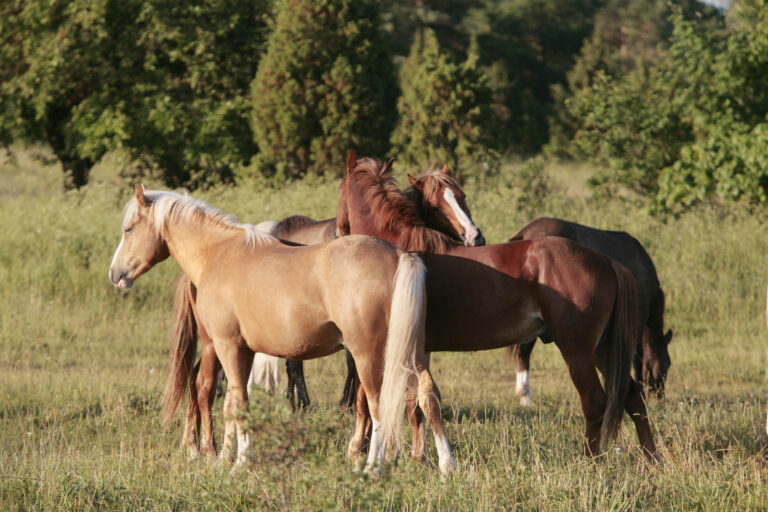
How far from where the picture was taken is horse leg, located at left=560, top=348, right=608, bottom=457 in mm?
4816

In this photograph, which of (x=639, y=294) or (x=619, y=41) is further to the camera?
(x=619, y=41)

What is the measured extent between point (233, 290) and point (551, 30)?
42.1m

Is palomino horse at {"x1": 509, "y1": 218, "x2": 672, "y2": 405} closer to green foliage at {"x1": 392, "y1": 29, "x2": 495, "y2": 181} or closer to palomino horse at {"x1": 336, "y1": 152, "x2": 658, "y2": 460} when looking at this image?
palomino horse at {"x1": 336, "y1": 152, "x2": 658, "y2": 460}

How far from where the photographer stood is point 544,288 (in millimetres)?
4832

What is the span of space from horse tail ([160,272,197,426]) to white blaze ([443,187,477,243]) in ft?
5.92

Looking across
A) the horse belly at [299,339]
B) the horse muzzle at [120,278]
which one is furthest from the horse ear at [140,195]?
the horse belly at [299,339]

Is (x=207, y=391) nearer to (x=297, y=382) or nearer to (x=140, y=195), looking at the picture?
(x=140, y=195)

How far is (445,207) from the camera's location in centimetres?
571

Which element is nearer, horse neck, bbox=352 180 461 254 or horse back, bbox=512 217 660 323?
horse neck, bbox=352 180 461 254

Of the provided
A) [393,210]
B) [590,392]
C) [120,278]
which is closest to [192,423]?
[120,278]

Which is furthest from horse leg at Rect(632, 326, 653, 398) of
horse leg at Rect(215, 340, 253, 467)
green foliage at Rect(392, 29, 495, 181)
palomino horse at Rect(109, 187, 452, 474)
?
green foliage at Rect(392, 29, 495, 181)

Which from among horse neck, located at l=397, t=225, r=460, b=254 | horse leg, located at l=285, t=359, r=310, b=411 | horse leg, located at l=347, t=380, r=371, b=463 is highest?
horse neck, located at l=397, t=225, r=460, b=254

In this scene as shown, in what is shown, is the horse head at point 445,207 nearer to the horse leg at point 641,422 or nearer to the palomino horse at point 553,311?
the palomino horse at point 553,311

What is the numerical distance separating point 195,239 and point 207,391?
928mm
